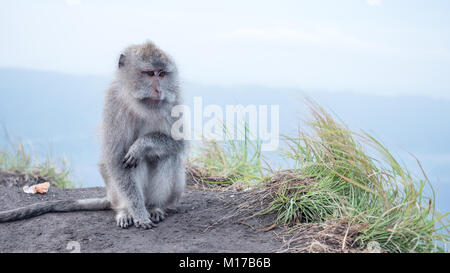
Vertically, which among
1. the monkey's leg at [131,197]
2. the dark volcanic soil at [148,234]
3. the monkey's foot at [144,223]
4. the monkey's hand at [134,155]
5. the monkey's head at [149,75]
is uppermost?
the monkey's head at [149,75]

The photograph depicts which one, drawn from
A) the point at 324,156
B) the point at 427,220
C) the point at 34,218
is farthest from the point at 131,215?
the point at 427,220

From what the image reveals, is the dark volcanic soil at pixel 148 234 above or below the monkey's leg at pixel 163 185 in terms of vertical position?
below

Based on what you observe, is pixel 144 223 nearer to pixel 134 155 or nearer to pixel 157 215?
pixel 157 215

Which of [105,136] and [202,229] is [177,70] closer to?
[105,136]

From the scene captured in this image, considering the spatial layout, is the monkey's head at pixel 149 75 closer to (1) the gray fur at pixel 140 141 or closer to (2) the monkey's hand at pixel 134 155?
(1) the gray fur at pixel 140 141

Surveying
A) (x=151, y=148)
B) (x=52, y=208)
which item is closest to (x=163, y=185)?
(x=151, y=148)

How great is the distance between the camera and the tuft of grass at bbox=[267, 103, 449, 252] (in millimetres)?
3984

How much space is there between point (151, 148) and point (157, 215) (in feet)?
2.46

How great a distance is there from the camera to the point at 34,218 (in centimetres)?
486

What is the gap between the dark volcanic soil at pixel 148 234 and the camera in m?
4.08

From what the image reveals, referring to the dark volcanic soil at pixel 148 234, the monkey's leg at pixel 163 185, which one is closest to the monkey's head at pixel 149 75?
the monkey's leg at pixel 163 185

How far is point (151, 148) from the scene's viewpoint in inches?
173

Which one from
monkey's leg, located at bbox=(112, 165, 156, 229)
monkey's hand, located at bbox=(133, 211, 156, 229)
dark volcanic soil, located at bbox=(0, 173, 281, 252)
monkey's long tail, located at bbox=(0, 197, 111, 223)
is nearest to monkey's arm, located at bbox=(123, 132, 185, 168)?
monkey's leg, located at bbox=(112, 165, 156, 229)

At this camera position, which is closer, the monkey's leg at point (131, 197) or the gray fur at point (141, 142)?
the gray fur at point (141, 142)
